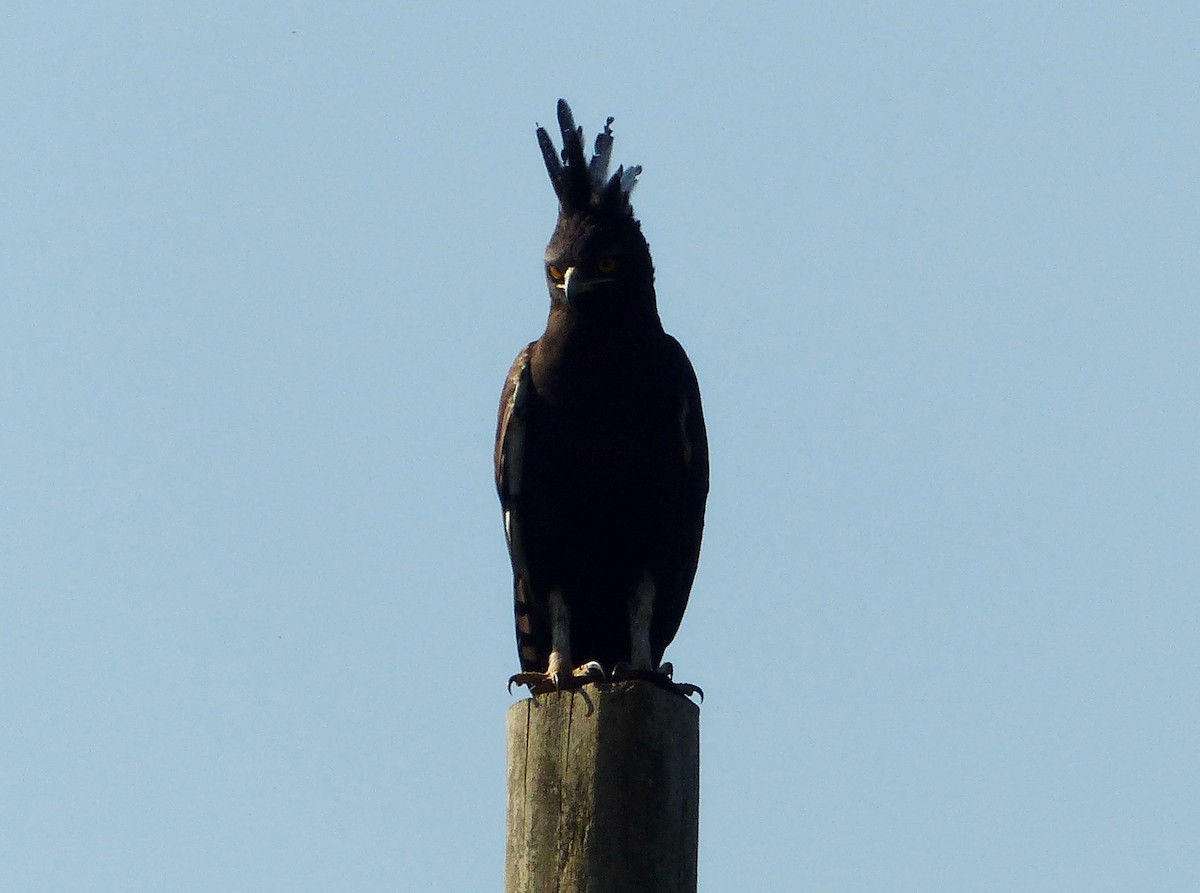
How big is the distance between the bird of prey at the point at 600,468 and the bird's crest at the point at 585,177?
15 centimetres

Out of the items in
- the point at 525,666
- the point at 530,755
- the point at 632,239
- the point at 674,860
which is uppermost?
the point at 632,239

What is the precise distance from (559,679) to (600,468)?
1864mm

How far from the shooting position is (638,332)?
746cm

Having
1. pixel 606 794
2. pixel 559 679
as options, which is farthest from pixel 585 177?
pixel 606 794

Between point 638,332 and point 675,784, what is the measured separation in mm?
3245

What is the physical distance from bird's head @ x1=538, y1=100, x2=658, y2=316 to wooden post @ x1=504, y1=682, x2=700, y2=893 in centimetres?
309

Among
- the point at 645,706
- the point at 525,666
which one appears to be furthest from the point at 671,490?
the point at 645,706

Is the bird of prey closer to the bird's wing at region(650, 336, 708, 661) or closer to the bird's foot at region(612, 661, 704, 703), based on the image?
the bird's wing at region(650, 336, 708, 661)

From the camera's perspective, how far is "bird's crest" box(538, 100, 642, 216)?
7.76m

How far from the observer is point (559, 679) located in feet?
18.2

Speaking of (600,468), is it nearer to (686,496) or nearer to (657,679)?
(686,496)

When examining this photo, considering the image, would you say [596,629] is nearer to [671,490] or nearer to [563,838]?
[671,490]

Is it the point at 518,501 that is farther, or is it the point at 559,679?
the point at 518,501

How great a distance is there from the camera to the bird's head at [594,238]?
24.6 ft
